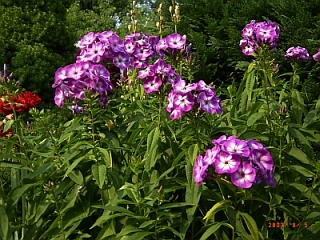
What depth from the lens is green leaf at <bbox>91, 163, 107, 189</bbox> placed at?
2352mm

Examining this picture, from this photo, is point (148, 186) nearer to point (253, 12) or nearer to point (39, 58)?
point (253, 12)

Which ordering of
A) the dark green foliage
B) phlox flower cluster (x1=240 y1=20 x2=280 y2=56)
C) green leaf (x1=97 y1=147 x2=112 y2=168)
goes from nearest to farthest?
1. green leaf (x1=97 y1=147 x2=112 y2=168)
2. phlox flower cluster (x1=240 y1=20 x2=280 y2=56)
3. the dark green foliage

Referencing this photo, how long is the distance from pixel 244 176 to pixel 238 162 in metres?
0.06

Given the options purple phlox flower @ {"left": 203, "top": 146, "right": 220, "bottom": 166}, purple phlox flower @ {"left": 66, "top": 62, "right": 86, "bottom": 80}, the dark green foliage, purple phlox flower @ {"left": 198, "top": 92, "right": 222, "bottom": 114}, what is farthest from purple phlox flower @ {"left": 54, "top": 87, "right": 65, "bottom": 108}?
the dark green foliage

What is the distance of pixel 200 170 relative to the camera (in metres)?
2.13

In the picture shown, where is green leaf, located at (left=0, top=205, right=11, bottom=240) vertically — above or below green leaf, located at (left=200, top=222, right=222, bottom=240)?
above

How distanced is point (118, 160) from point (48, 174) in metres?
0.32

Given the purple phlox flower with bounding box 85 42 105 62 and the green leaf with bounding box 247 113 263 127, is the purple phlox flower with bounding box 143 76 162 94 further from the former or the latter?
the green leaf with bounding box 247 113 263 127

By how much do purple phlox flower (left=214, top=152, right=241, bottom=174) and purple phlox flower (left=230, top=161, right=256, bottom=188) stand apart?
0.08 ft

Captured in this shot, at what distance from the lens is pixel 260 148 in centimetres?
210

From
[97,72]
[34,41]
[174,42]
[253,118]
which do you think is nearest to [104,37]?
[97,72]

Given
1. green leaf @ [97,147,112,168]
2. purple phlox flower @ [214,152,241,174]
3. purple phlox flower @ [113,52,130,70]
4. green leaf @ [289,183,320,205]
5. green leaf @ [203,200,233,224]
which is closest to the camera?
purple phlox flower @ [214,152,241,174]

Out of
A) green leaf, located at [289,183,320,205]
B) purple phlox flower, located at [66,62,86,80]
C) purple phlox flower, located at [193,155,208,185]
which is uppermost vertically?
purple phlox flower, located at [66,62,86,80]

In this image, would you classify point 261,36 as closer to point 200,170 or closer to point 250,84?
point 250,84
